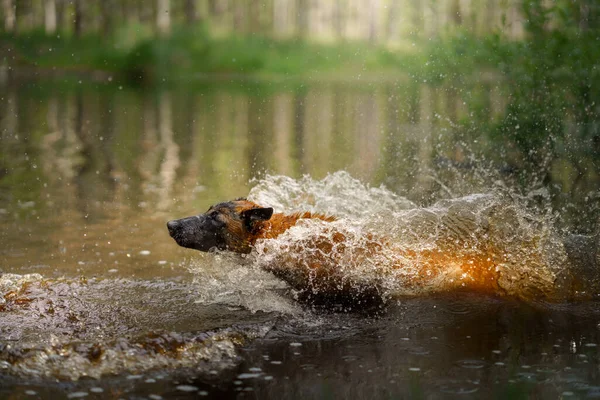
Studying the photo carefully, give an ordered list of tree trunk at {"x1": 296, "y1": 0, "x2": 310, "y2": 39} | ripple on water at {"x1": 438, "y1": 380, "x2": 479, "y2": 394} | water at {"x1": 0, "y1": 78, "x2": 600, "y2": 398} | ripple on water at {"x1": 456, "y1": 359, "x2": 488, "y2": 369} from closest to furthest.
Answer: ripple on water at {"x1": 438, "y1": 380, "x2": 479, "y2": 394}, water at {"x1": 0, "y1": 78, "x2": 600, "y2": 398}, ripple on water at {"x1": 456, "y1": 359, "x2": 488, "y2": 369}, tree trunk at {"x1": 296, "y1": 0, "x2": 310, "y2": 39}

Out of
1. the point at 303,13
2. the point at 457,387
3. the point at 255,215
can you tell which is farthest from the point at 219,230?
the point at 303,13

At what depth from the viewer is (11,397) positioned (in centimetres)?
591

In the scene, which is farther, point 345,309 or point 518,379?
point 345,309

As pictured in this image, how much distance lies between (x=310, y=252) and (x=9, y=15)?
217 feet

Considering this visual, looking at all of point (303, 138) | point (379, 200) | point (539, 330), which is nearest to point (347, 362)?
point (539, 330)

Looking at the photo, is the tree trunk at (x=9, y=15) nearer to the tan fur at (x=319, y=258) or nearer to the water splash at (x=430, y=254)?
the tan fur at (x=319, y=258)

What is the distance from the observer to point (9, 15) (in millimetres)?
67625

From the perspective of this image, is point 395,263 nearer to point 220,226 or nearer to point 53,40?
point 220,226

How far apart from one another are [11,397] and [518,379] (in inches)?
149

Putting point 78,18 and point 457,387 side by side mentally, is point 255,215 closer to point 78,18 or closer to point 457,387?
point 457,387

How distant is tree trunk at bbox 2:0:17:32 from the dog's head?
190 ft

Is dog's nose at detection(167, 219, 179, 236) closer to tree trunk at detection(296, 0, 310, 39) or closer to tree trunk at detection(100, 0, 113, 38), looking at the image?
tree trunk at detection(100, 0, 113, 38)

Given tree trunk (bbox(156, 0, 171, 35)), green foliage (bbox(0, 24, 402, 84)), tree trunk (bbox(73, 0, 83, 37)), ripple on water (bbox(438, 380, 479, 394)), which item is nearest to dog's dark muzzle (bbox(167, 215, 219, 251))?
ripple on water (bbox(438, 380, 479, 394))

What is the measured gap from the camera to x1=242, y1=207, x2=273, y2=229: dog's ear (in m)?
7.76
